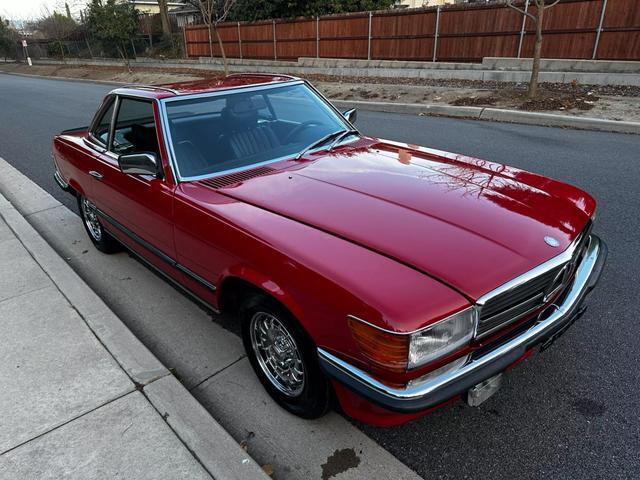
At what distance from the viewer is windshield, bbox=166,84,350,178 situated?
3.15 metres

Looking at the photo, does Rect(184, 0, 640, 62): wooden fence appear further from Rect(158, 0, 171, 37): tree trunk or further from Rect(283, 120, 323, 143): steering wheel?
Rect(283, 120, 323, 143): steering wheel

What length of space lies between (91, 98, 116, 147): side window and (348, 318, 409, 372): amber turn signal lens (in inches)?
125

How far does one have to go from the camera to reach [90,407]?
264 cm

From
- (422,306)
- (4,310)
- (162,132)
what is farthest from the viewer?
(4,310)

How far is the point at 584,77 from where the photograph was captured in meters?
12.3

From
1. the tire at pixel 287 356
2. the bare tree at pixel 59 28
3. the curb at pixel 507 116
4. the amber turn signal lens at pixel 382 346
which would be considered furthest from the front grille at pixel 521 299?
the bare tree at pixel 59 28

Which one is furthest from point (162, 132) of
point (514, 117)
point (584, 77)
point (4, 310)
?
point (584, 77)

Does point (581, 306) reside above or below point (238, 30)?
below

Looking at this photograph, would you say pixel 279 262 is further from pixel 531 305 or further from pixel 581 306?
pixel 581 306

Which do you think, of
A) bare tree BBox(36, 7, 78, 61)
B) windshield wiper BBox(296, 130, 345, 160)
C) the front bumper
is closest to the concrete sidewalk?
the front bumper

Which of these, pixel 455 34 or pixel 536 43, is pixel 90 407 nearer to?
pixel 536 43

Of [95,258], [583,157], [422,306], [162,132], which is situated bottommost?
[95,258]

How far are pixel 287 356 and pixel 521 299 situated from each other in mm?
1234

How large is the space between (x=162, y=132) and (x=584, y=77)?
12.8m
